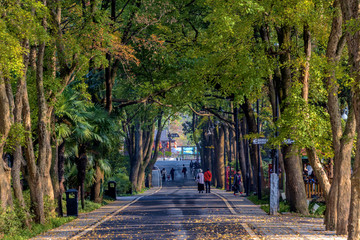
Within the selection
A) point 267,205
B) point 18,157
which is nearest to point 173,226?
point 18,157

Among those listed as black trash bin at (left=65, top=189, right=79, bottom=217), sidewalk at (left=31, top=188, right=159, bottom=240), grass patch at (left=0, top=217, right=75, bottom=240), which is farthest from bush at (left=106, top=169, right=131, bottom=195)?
grass patch at (left=0, top=217, right=75, bottom=240)

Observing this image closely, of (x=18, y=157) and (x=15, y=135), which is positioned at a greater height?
(x=15, y=135)

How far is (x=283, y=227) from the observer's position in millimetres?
16656

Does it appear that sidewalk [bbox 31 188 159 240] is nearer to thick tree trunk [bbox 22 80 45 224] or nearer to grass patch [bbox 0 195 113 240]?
grass patch [bbox 0 195 113 240]

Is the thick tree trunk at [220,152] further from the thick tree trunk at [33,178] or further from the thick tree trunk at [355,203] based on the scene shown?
the thick tree trunk at [355,203]

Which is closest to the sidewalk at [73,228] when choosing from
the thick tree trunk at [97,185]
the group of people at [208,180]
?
the thick tree trunk at [97,185]

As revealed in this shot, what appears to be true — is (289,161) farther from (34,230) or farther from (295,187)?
(34,230)

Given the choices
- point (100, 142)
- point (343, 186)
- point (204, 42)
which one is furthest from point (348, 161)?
point (100, 142)

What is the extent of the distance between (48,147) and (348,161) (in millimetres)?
9679

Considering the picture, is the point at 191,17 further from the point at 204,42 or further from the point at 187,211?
the point at 187,211

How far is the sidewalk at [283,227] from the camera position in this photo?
1432 centimetres

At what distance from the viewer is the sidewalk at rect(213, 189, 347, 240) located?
1432 cm

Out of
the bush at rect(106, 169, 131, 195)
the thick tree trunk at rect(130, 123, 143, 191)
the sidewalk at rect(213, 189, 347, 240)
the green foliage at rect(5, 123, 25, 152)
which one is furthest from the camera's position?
the thick tree trunk at rect(130, 123, 143, 191)

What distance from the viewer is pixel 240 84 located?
2459cm
